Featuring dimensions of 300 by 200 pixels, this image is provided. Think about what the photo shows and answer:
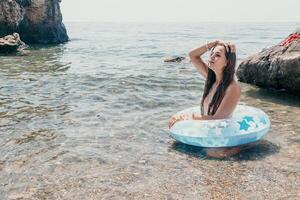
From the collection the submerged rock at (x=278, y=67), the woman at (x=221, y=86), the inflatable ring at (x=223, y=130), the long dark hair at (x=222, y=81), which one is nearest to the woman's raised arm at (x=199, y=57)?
the woman at (x=221, y=86)

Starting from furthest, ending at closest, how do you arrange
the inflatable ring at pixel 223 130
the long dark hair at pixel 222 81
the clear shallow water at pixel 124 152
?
the long dark hair at pixel 222 81
the inflatable ring at pixel 223 130
the clear shallow water at pixel 124 152

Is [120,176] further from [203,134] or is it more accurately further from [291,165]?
[291,165]

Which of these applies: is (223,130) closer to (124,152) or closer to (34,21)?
(124,152)

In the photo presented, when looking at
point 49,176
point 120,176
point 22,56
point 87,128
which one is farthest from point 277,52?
point 22,56

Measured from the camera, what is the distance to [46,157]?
6.75 metres

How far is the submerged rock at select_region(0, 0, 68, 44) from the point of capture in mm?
35031

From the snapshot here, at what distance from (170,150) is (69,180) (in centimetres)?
217

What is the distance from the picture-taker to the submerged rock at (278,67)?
1065 centimetres

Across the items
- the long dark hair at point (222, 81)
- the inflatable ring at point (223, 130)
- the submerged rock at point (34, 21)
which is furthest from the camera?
the submerged rock at point (34, 21)

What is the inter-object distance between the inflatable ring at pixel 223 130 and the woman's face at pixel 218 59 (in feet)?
3.23

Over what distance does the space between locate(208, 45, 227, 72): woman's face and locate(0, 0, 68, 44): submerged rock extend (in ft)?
105

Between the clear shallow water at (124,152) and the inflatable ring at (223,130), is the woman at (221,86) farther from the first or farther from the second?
the clear shallow water at (124,152)

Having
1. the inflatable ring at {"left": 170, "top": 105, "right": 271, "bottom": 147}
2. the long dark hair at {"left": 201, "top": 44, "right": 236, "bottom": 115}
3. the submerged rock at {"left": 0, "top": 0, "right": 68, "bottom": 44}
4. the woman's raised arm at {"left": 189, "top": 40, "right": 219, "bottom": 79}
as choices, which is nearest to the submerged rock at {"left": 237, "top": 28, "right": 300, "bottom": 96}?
the woman's raised arm at {"left": 189, "top": 40, "right": 219, "bottom": 79}

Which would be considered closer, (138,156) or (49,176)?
(49,176)
